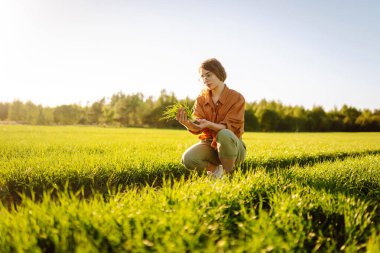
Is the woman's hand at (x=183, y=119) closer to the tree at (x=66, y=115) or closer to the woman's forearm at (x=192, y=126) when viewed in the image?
the woman's forearm at (x=192, y=126)

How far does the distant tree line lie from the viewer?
198ft

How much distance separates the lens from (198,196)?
2.88 m

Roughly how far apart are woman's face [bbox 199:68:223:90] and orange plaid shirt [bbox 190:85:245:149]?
22cm

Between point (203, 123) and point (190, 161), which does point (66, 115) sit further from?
point (203, 123)

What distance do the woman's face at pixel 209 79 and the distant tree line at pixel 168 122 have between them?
46.4m

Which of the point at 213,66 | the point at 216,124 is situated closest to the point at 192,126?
the point at 216,124

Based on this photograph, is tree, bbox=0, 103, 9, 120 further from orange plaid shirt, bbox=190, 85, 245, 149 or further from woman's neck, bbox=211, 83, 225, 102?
woman's neck, bbox=211, 83, 225, 102

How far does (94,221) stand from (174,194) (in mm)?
926

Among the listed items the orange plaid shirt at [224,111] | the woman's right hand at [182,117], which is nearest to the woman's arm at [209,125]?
the orange plaid shirt at [224,111]

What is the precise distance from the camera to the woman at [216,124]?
4426mm

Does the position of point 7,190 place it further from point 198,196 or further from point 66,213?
point 198,196

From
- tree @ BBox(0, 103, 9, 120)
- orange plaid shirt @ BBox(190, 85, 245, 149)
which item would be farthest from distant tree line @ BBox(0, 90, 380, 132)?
orange plaid shirt @ BBox(190, 85, 245, 149)

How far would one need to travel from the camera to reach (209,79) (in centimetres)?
453

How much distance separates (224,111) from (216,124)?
31 centimetres
